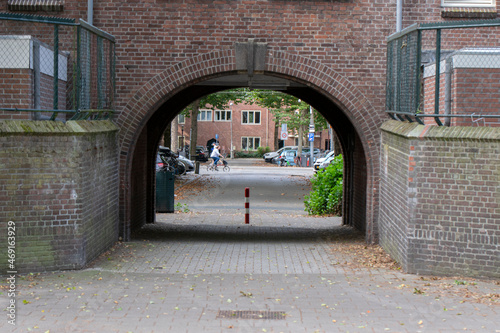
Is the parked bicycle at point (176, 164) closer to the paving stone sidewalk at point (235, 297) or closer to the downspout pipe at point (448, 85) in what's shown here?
the paving stone sidewalk at point (235, 297)

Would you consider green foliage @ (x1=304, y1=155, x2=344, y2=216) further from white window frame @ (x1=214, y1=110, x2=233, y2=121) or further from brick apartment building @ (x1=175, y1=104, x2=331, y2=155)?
white window frame @ (x1=214, y1=110, x2=233, y2=121)

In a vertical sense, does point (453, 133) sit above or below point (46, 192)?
above

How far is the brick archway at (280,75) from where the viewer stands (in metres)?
11.3

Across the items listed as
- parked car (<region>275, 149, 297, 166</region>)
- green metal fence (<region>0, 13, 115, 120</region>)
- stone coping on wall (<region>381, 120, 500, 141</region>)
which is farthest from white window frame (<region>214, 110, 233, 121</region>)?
stone coping on wall (<region>381, 120, 500, 141</region>)

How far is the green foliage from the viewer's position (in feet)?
58.1

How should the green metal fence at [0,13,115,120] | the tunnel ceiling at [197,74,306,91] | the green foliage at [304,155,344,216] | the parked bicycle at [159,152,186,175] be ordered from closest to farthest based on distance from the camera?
the green metal fence at [0,13,115,120] → the tunnel ceiling at [197,74,306,91] → the green foliage at [304,155,344,216] → the parked bicycle at [159,152,186,175]

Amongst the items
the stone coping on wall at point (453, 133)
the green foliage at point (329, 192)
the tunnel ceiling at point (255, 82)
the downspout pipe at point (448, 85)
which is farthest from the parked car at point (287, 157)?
the stone coping on wall at point (453, 133)

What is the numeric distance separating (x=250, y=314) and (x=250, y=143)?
203 ft

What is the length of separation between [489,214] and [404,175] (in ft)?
4.10

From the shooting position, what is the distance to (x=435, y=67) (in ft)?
30.2

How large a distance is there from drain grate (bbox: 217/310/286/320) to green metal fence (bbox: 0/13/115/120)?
3736mm

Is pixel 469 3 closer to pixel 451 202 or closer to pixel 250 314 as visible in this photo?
pixel 451 202

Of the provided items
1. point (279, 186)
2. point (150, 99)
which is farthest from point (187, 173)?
point (150, 99)

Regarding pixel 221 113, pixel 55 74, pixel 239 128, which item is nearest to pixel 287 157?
pixel 239 128
